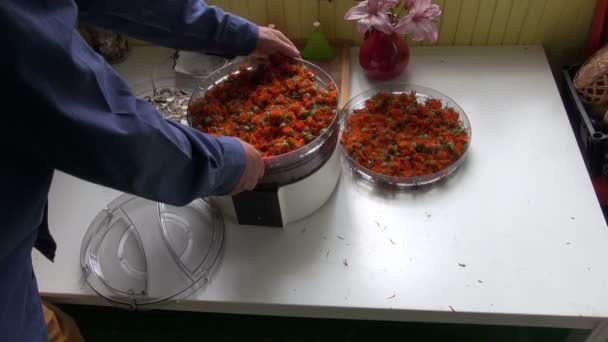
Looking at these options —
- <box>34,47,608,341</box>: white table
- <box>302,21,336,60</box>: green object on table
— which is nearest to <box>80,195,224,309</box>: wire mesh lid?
<box>34,47,608,341</box>: white table

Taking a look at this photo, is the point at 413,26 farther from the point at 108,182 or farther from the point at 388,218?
the point at 108,182

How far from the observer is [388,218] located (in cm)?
98

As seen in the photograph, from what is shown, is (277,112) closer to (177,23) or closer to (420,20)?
(177,23)

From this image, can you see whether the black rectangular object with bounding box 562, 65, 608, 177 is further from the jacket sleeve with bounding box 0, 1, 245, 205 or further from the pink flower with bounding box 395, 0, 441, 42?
the jacket sleeve with bounding box 0, 1, 245, 205

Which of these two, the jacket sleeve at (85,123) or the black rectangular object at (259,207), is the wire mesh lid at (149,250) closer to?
the black rectangular object at (259,207)

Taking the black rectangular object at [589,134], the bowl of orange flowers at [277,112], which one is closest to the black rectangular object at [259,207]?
the bowl of orange flowers at [277,112]

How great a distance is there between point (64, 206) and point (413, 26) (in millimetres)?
852

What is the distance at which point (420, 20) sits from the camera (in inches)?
43.4

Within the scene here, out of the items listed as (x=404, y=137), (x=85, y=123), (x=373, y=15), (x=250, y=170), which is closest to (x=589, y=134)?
(x=404, y=137)

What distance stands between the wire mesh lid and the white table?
28 mm

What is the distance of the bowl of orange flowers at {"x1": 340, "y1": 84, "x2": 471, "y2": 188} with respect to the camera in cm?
101

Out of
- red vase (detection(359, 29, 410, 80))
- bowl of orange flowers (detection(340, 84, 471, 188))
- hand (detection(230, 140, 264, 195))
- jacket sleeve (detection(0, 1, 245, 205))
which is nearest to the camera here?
jacket sleeve (detection(0, 1, 245, 205))

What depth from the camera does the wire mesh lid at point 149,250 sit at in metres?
0.91

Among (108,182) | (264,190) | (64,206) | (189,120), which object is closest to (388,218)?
(264,190)
